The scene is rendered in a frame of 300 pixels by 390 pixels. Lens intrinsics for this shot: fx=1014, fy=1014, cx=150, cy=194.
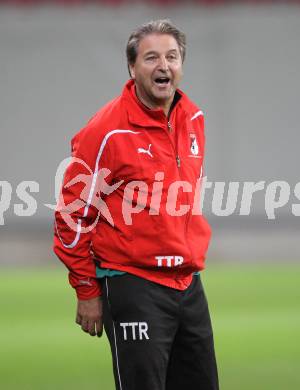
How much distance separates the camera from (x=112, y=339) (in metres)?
4.28

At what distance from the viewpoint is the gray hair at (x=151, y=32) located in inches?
172

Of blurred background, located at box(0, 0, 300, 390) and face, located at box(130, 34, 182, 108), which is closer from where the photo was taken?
face, located at box(130, 34, 182, 108)

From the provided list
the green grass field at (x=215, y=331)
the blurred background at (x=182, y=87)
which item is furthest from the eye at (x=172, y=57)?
the blurred background at (x=182, y=87)

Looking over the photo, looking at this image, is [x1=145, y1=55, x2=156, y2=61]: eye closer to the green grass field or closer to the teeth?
the teeth

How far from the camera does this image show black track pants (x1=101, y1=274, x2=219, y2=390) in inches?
165

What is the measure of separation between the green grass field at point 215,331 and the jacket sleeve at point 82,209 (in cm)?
225

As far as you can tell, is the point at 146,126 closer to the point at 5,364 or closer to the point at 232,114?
the point at 5,364

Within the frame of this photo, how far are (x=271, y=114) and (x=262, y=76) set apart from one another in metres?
0.72

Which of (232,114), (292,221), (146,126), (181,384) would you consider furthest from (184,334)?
(232,114)

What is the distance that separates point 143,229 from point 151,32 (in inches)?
33.9

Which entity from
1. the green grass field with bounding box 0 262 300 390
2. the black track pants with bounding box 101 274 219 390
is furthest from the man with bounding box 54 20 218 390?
the green grass field with bounding box 0 262 300 390

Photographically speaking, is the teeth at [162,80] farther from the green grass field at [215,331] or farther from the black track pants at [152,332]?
the green grass field at [215,331]

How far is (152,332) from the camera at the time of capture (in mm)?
4191

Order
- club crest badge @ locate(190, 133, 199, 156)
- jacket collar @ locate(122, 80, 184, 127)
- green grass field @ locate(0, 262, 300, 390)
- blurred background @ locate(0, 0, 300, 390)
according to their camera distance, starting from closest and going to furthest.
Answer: jacket collar @ locate(122, 80, 184, 127), club crest badge @ locate(190, 133, 199, 156), green grass field @ locate(0, 262, 300, 390), blurred background @ locate(0, 0, 300, 390)
